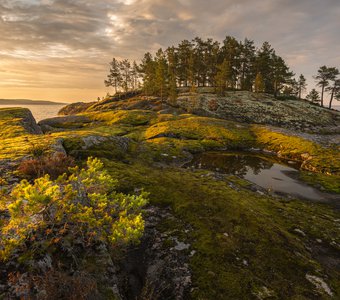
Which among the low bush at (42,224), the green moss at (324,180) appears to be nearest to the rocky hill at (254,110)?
the green moss at (324,180)

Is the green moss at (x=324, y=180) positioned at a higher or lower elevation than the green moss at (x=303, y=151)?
lower

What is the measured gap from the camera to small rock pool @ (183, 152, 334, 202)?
65.5 feet

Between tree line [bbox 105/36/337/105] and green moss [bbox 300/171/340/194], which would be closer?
green moss [bbox 300/171/340/194]

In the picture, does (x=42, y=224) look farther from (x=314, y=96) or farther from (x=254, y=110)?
(x=314, y=96)

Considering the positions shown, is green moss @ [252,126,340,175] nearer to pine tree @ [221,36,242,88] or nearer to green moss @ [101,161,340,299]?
green moss @ [101,161,340,299]

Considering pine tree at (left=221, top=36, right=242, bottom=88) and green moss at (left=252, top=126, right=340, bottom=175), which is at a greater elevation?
pine tree at (left=221, top=36, right=242, bottom=88)

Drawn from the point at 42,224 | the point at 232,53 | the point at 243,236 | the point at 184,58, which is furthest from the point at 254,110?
the point at 42,224

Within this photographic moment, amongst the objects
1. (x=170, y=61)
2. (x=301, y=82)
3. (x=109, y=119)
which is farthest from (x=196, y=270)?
(x=301, y=82)

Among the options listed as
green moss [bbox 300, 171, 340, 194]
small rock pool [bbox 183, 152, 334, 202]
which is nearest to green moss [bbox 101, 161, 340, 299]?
small rock pool [bbox 183, 152, 334, 202]

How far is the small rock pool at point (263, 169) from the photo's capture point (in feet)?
65.5

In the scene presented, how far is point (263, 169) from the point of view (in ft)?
88.5

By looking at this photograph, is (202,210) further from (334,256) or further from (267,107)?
(267,107)

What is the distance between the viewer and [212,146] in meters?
37.2

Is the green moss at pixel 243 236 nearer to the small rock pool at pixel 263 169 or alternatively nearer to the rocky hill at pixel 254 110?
the small rock pool at pixel 263 169
